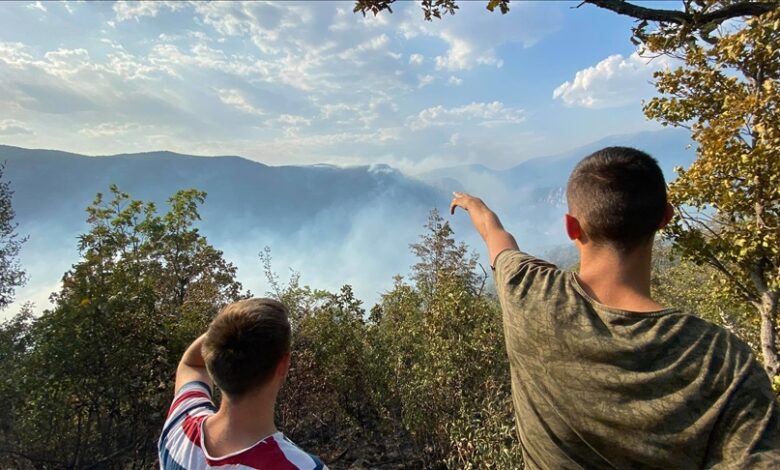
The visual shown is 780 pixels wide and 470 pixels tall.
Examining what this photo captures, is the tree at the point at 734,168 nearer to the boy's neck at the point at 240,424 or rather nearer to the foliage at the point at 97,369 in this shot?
the boy's neck at the point at 240,424

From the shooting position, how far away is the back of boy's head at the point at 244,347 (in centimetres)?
183

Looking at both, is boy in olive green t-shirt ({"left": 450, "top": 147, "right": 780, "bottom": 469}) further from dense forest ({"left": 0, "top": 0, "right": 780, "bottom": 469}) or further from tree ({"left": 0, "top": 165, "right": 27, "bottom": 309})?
tree ({"left": 0, "top": 165, "right": 27, "bottom": 309})

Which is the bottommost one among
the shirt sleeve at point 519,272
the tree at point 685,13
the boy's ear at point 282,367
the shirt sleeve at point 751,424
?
the boy's ear at point 282,367

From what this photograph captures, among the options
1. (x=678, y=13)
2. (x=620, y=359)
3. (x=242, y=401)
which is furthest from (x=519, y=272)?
(x=678, y=13)

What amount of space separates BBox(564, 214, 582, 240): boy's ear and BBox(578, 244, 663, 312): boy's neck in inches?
3.4

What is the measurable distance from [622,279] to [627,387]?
1.12 ft

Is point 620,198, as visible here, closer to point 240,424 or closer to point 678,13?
point 240,424

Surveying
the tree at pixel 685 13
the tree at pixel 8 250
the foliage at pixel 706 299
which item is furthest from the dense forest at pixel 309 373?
the tree at pixel 8 250

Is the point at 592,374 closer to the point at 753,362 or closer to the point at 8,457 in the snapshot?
the point at 753,362

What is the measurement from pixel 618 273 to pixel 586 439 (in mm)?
539

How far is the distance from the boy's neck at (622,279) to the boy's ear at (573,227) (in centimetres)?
9

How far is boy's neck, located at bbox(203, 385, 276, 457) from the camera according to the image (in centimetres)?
178

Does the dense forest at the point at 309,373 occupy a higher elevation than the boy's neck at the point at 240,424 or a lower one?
lower

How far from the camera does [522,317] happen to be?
1.67 metres
